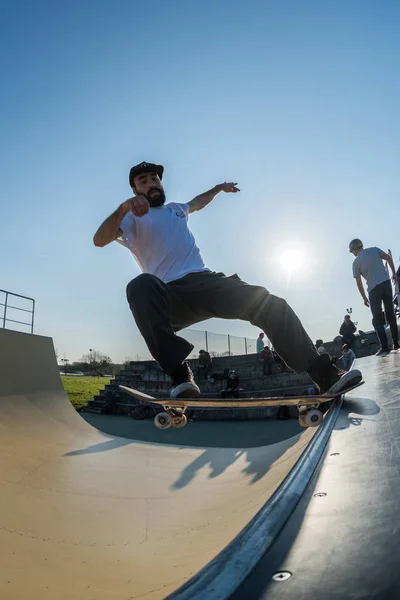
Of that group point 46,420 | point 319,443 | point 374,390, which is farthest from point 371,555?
point 46,420

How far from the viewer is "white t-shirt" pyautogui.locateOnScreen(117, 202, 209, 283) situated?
8.70ft

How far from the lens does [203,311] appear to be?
261 cm

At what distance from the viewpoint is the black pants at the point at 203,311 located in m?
2.31

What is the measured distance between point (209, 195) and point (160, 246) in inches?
38.3

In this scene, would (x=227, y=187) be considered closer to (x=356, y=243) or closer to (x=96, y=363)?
(x=356, y=243)

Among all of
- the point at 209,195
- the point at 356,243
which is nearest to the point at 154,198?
the point at 209,195

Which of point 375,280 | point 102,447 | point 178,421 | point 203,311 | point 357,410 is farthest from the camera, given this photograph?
point 102,447

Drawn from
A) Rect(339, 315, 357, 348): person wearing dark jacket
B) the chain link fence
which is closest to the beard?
Rect(339, 315, 357, 348): person wearing dark jacket

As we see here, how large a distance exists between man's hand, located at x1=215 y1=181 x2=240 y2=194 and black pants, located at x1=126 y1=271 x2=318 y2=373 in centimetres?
105

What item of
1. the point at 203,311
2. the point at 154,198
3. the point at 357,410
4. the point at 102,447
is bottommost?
the point at 102,447

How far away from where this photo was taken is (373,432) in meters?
1.39

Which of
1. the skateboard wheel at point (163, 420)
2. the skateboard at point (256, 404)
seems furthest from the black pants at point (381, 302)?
the skateboard wheel at point (163, 420)

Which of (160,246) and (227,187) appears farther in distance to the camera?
(227,187)

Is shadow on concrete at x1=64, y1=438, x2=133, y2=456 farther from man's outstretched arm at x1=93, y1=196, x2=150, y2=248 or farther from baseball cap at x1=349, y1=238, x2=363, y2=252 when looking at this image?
baseball cap at x1=349, y1=238, x2=363, y2=252
